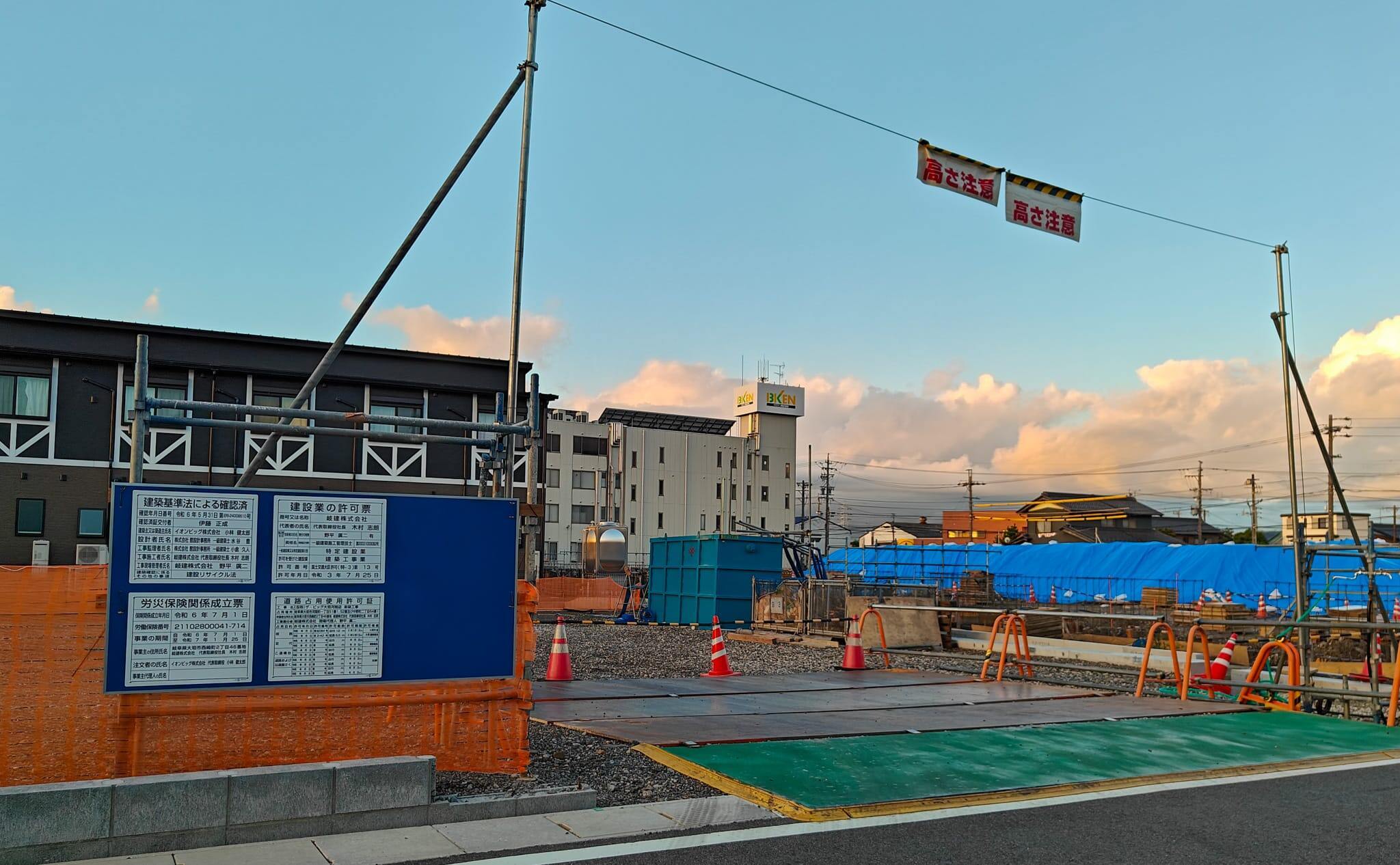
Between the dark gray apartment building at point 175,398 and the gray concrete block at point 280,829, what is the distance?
64.5 ft

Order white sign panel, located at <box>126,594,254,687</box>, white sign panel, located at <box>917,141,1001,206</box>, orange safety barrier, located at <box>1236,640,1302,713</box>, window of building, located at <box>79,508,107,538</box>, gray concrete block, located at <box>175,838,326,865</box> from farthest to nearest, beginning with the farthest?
window of building, located at <box>79,508,107,538</box>, white sign panel, located at <box>917,141,1001,206</box>, orange safety barrier, located at <box>1236,640,1302,713</box>, white sign panel, located at <box>126,594,254,687</box>, gray concrete block, located at <box>175,838,326,865</box>

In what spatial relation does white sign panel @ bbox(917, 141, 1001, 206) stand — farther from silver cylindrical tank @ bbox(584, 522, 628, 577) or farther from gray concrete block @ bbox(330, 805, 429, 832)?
silver cylindrical tank @ bbox(584, 522, 628, 577)

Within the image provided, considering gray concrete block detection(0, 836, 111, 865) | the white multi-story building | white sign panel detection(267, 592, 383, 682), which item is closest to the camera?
gray concrete block detection(0, 836, 111, 865)

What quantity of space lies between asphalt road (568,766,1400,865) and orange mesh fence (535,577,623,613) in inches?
1302

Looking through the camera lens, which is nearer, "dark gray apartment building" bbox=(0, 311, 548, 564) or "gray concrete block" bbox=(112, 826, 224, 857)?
"gray concrete block" bbox=(112, 826, 224, 857)

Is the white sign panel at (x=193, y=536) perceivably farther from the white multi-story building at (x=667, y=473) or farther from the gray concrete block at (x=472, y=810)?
the white multi-story building at (x=667, y=473)

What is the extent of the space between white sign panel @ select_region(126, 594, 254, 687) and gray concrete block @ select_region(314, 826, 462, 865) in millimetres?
1343

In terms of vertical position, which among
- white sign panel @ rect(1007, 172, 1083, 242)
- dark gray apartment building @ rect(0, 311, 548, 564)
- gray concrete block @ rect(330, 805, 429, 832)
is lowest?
gray concrete block @ rect(330, 805, 429, 832)

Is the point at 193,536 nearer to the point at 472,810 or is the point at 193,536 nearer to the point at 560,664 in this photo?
the point at 472,810

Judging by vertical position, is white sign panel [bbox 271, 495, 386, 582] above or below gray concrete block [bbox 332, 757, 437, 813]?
above

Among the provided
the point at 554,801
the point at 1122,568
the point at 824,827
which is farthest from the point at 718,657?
the point at 1122,568

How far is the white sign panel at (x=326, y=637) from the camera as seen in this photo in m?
7.25

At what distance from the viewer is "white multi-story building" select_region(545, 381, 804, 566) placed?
7644cm

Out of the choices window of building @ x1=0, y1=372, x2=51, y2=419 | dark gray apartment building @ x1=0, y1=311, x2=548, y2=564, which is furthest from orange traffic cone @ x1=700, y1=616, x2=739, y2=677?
window of building @ x1=0, y1=372, x2=51, y2=419
